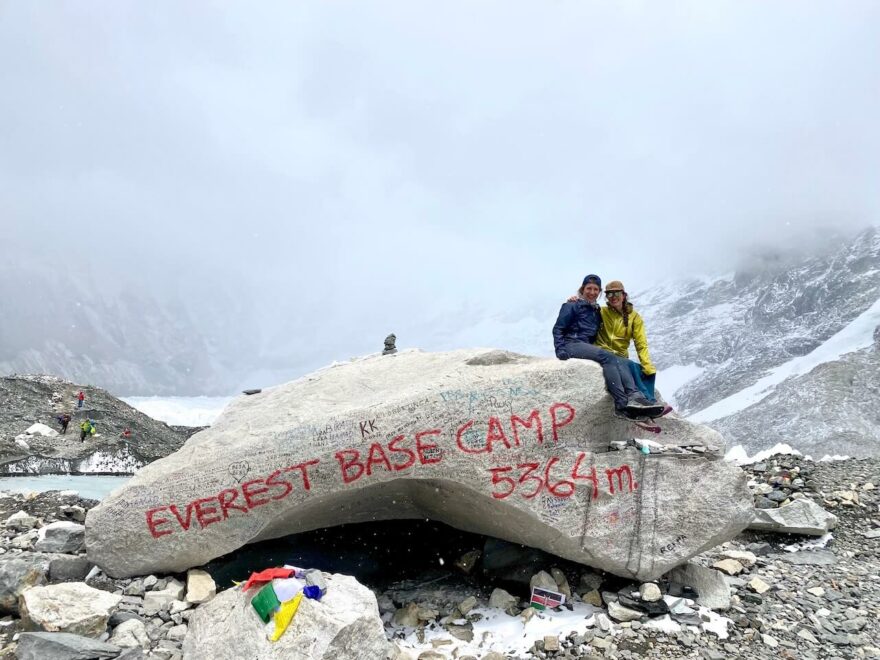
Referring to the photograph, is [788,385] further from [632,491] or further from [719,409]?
[632,491]

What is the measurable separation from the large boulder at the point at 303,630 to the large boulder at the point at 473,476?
1683 mm

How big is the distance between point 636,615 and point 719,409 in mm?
81557

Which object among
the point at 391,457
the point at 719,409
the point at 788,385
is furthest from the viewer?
the point at 719,409

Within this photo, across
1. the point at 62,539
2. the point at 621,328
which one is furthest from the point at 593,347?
the point at 62,539

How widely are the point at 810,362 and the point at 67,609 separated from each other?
362 ft

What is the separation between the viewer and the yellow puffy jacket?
790 cm

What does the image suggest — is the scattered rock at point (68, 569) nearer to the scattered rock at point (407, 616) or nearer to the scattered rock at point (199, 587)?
the scattered rock at point (199, 587)

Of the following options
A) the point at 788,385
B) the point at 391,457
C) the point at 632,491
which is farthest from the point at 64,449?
the point at 788,385

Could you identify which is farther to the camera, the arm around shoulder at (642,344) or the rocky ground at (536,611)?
the arm around shoulder at (642,344)

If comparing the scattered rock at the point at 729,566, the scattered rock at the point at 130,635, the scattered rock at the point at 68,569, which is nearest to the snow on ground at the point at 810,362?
the scattered rock at the point at 729,566

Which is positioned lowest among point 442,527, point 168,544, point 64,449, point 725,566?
point 725,566

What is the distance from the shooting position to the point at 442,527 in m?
9.78

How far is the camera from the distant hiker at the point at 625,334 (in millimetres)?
7879

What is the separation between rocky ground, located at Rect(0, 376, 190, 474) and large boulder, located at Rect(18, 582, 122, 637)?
21.1 metres
